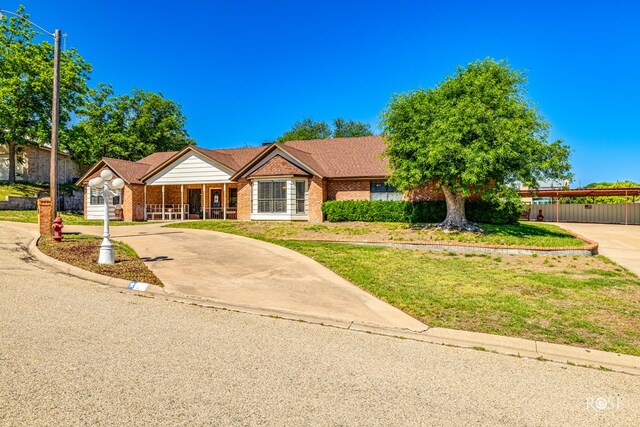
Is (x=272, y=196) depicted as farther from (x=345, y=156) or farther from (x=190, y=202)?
(x=190, y=202)

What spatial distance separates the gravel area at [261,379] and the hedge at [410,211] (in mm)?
15892

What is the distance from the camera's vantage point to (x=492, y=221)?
19.9m

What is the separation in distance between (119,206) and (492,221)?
23.5 m

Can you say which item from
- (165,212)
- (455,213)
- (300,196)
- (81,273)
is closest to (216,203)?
(165,212)

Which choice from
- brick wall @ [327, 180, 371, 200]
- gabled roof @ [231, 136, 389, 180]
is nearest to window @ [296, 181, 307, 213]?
gabled roof @ [231, 136, 389, 180]

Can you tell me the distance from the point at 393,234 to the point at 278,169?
9.50 metres

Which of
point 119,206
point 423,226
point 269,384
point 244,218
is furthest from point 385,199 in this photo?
point 269,384

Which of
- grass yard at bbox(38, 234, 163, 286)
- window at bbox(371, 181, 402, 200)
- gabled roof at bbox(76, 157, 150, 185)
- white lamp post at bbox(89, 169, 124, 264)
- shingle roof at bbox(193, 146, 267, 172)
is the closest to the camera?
grass yard at bbox(38, 234, 163, 286)

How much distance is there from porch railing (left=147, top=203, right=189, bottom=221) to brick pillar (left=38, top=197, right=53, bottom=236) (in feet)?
41.8

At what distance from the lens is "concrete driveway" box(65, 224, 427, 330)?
254 inches

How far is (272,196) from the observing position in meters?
23.4

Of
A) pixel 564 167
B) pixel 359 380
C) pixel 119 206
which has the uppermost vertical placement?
pixel 564 167

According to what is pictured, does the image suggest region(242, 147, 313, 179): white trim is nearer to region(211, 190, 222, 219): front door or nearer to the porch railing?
region(211, 190, 222, 219): front door

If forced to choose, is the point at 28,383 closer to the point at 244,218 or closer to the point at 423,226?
the point at 423,226
